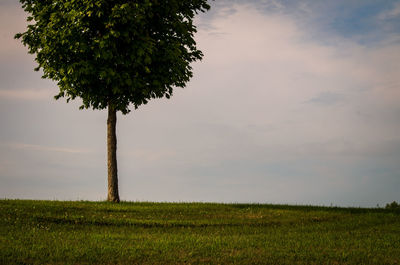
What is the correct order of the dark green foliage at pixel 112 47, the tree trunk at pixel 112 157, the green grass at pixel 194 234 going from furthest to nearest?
the tree trunk at pixel 112 157, the dark green foliage at pixel 112 47, the green grass at pixel 194 234

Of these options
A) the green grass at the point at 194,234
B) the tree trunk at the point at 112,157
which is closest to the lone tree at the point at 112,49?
the tree trunk at the point at 112,157

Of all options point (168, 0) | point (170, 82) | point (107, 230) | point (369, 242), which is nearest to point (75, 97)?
point (170, 82)

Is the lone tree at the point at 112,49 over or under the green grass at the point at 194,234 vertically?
over

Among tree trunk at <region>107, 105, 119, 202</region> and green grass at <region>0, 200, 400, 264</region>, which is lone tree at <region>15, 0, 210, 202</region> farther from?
green grass at <region>0, 200, 400, 264</region>

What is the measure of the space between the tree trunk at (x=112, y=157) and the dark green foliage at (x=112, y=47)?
111cm

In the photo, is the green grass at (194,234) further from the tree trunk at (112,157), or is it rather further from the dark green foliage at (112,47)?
the dark green foliage at (112,47)

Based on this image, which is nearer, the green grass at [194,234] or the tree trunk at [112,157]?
the green grass at [194,234]

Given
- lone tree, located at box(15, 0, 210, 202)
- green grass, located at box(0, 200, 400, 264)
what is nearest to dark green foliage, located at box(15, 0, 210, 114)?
lone tree, located at box(15, 0, 210, 202)

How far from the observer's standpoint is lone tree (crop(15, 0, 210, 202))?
84.4ft

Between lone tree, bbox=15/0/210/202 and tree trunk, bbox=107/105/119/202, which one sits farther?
tree trunk, bbox=107/105/119/202

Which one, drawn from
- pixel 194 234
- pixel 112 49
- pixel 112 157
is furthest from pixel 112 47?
pixel 194 234

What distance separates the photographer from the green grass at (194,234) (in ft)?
45.5

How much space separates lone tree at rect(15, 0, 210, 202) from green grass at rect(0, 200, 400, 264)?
6.12m

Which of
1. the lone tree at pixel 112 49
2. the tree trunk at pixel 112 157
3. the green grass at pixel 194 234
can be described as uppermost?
the lone tree at pixel 112 49
